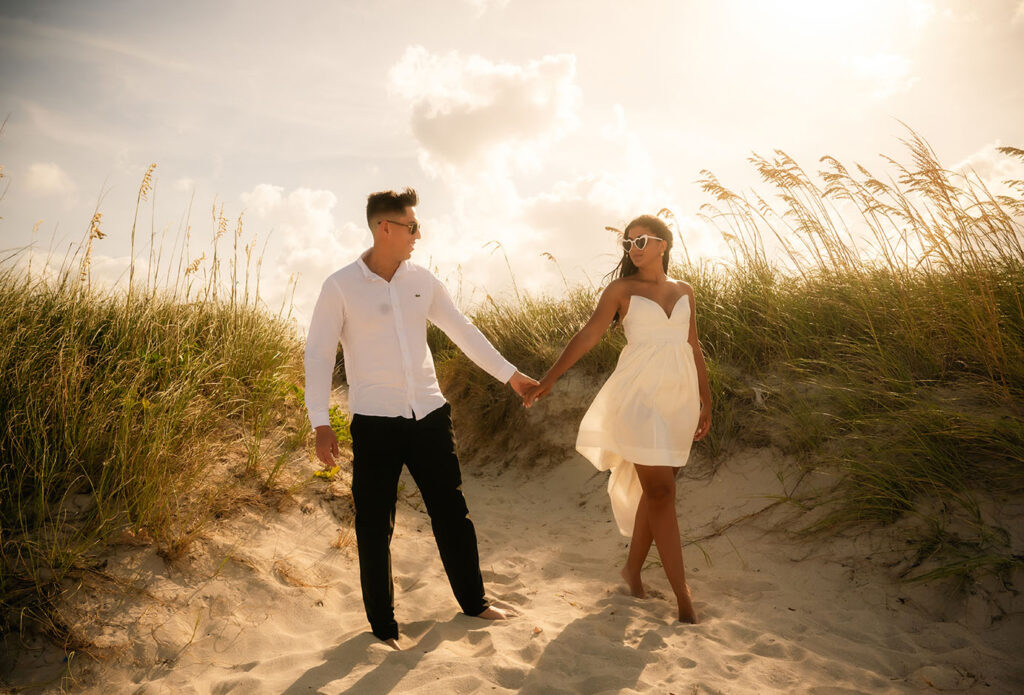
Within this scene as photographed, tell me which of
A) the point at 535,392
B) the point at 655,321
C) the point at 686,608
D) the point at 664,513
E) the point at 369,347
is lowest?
the point at 686,608

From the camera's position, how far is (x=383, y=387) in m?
3.27

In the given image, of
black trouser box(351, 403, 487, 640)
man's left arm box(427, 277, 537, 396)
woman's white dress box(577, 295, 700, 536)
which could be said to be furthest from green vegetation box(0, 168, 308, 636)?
woman's white dress box(577, 295, 700, 536)

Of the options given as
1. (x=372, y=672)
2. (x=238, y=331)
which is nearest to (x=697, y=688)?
(x=372, y=672)

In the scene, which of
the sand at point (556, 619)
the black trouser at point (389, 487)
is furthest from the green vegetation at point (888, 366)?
the black trouser at point (389, 487)

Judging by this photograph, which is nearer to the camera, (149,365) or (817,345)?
(149,365)

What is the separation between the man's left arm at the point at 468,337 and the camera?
3.65 m

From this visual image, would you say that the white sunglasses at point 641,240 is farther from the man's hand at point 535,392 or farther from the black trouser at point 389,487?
the black trouser at point 389,487

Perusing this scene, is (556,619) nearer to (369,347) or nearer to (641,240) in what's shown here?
(369,347)

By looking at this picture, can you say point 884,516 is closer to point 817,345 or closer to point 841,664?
point 841,664

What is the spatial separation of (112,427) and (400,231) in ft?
7.98

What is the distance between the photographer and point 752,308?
636 cm

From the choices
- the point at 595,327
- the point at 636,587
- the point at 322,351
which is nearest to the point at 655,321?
the point at 595,327

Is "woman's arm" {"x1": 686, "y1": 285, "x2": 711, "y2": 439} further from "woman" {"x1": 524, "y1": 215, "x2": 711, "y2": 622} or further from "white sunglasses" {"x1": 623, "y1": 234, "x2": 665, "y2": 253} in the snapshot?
"white sunglasses" {"x1": 623, "y1": 234, "x2": 665, "y2": 253}

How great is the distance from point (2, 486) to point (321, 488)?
216cm
